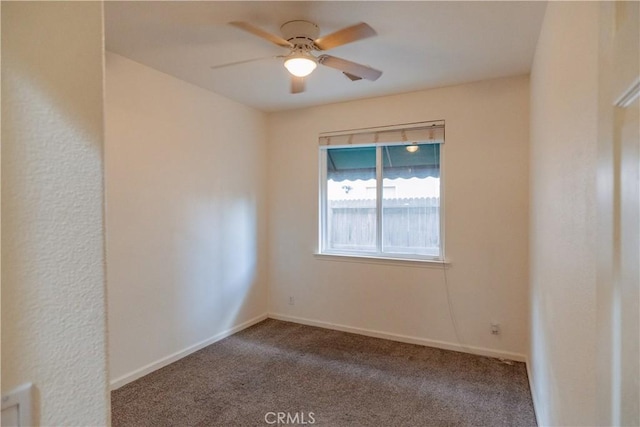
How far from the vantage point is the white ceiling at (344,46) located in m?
1.99

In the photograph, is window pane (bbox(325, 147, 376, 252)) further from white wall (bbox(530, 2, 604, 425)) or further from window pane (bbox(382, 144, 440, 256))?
white wall (bbox(530, 2, 604, 425))

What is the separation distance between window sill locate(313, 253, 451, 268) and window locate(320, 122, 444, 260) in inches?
2.6

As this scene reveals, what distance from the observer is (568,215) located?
1.37m

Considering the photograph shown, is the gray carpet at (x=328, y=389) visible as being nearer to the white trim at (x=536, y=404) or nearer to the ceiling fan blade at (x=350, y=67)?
the white trim at (x=536, y=404)

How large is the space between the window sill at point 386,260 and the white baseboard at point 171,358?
1.17 metres

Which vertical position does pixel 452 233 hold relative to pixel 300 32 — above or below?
below


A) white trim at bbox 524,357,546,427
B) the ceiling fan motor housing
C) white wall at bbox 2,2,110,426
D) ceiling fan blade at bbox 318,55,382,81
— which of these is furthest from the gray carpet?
the ceiling fan motor housing

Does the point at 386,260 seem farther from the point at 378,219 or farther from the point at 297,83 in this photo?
the point at 297,83

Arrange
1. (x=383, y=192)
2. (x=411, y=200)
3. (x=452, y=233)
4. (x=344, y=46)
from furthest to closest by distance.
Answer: (x=383, y=192) → (x=411, y=200) → (x=452, y=233) → (x=344, y=46)

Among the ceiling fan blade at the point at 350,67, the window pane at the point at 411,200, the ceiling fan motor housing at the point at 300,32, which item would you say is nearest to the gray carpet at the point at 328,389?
the window pane at the point at 411,200

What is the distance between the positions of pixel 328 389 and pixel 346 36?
2.42 meters

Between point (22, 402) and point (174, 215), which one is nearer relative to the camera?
point (22, 402)

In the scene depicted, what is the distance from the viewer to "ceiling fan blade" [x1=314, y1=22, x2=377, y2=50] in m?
1.88

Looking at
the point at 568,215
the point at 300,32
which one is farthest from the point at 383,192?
the point at 568,215
